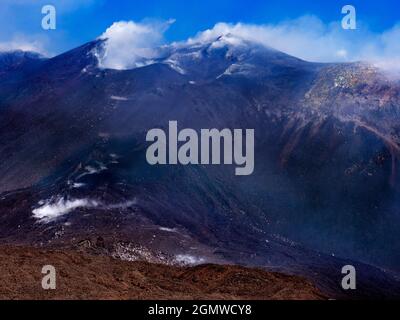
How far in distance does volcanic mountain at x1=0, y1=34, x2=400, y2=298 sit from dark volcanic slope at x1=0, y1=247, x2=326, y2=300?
524cm

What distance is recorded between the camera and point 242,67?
271ft

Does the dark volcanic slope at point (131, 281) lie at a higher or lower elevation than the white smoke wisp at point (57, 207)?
lower

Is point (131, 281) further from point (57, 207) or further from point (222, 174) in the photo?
point (222, 174)

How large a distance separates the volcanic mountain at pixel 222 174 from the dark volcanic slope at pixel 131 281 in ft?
17.2

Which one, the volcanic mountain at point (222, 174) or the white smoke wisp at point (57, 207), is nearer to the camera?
the volcanic mountain at point (222, 174)

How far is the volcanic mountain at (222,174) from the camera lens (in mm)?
34969

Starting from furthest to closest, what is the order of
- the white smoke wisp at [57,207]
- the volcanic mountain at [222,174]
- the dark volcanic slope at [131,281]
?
the white smoke wisp at [57,207]
the volcanic mountain at [222,174]
the dark volcanic slope at [131,281]

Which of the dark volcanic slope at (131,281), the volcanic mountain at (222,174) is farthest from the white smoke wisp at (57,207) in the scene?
the dark volcanic slope at (131,281)

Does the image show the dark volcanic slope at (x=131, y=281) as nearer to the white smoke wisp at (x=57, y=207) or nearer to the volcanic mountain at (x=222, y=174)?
the volcanic mountain at (x=222, y=174)

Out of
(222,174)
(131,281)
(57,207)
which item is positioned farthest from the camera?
(222,174)

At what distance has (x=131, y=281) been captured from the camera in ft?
74.4

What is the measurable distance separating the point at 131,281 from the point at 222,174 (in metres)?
26.3

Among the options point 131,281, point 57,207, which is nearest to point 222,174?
point 57,207

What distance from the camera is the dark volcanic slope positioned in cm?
1980
